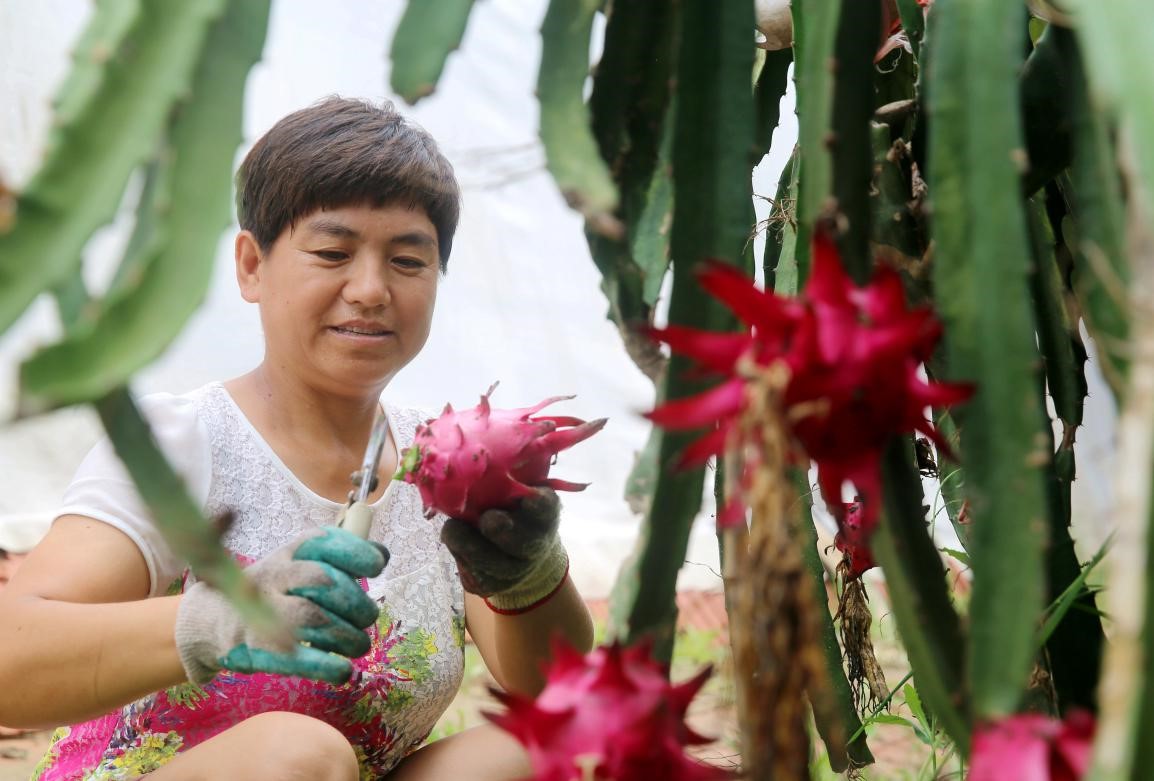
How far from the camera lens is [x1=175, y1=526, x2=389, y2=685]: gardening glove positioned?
2.55 ft

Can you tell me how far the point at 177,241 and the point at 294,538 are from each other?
1.71 ft

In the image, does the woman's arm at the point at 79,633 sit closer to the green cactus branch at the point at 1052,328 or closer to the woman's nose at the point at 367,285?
the woman's nose at the point at 367,285

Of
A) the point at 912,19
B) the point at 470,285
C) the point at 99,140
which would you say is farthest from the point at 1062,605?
the point at 470,285

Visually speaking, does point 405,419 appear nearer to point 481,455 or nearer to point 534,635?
point 534,635

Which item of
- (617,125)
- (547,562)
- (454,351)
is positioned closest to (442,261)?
(547,562)

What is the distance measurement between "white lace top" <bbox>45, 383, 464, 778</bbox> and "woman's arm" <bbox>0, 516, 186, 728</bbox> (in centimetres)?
3

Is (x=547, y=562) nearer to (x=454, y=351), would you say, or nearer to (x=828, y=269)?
(x=828, y=269)

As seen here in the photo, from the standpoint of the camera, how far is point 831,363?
0.42m

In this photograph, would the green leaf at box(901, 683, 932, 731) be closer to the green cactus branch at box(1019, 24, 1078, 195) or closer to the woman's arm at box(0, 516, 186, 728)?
the green cactus branch at box(1019, 24, 1078, 195)

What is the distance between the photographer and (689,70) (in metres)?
0.57

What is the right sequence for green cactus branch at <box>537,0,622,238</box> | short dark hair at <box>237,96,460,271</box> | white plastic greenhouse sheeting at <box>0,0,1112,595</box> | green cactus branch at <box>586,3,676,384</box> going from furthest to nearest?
white plastic greenhouse sheeting at <box>0,0,1112,595</box> → short dark hair at <box>237,96,460,271</box> → green cactus branch at <box>586,3,676,384</box> → green cactus branch at <box>537,0,622,238</box>

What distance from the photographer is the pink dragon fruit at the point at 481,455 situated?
0.80 meters

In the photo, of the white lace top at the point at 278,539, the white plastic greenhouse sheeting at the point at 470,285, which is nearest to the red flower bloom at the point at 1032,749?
the white lace top at the point at 278,539

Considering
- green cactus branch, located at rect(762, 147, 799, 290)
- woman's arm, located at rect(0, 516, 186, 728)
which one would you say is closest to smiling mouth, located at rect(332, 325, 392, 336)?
woman's arm, located at rect(0, 516, 186, 728)
